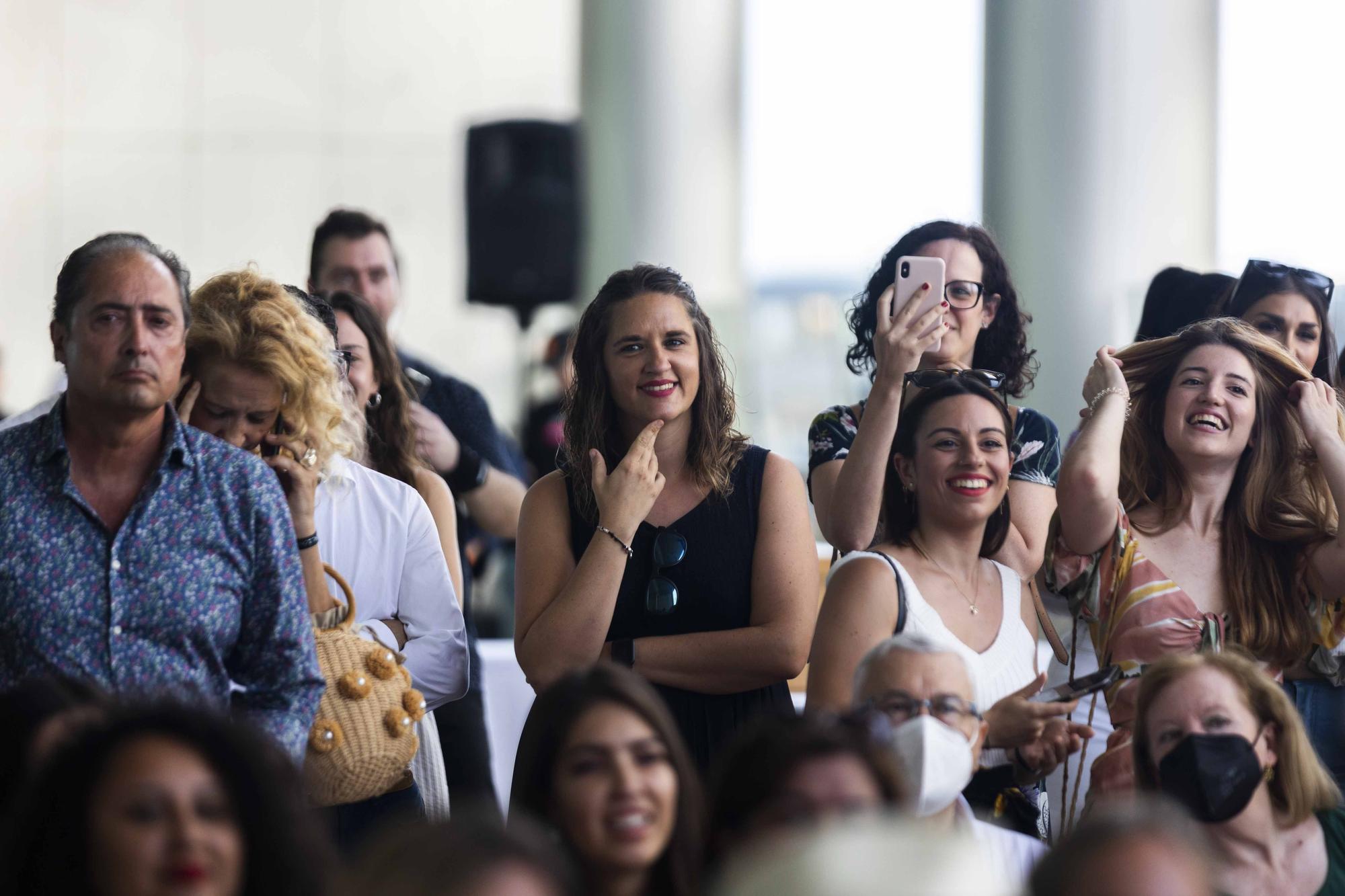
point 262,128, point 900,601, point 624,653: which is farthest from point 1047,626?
point 262,128

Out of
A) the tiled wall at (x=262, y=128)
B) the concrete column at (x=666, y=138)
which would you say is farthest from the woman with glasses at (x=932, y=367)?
the tiled wall at (x=262, y=128)

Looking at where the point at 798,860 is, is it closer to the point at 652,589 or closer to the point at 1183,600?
the point at 652,589

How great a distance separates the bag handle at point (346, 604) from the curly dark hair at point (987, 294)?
1.12 meters

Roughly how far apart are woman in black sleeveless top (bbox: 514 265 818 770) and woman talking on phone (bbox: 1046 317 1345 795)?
1.64ft

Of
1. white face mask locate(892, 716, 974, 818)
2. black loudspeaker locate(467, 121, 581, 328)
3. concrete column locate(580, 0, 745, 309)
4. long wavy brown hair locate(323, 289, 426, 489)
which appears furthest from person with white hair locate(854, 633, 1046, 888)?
black loudspeaker locate(467, 121, 581, 328)

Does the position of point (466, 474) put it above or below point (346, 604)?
above

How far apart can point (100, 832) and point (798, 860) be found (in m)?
0.87

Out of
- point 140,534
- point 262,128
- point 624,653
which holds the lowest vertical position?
point 624,653

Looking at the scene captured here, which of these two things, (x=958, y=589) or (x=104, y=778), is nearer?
(x=104, y=778)

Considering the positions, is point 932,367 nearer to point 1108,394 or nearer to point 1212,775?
point 1108,394

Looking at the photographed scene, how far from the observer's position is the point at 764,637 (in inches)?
96.6

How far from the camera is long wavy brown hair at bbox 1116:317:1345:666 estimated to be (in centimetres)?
266

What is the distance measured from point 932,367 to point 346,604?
3.88 ft

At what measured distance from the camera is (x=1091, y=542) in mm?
2613
